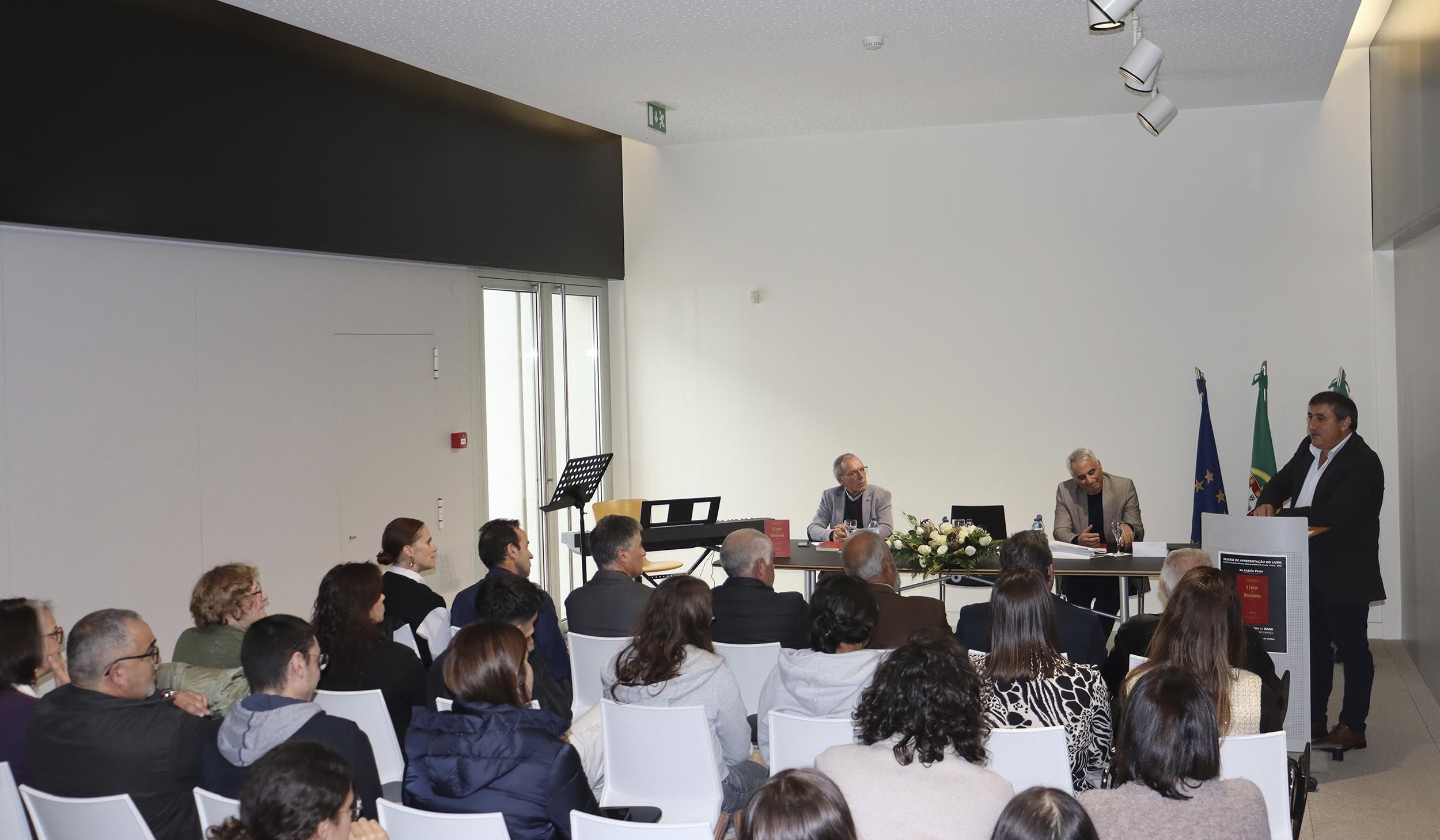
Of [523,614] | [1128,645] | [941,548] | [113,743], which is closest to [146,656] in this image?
[113,743]

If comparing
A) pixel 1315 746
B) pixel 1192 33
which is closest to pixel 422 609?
pixel 1315 746

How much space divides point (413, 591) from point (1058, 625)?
2852 mm

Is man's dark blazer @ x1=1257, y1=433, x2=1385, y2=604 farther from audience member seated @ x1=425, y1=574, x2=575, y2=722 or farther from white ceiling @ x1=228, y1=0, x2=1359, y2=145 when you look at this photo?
audience member seated @ x1=425, y1=574, x2=575, y2=722

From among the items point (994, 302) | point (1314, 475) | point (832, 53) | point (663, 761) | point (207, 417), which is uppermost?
point (832, 53)

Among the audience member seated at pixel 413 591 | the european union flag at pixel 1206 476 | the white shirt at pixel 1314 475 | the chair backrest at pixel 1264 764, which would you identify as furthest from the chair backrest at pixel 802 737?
the european union flag at pixel 1206 476

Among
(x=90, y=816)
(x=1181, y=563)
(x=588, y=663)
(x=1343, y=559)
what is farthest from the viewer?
(x=1343, y=559)

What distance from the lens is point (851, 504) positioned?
787cm

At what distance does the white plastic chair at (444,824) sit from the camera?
2.68 meters

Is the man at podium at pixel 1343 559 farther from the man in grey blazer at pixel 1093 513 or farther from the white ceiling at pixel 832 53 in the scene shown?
the white ceiling at pixel 832 53

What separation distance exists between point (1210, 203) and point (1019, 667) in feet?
20.0

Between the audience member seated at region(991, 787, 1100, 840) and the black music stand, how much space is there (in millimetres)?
5885

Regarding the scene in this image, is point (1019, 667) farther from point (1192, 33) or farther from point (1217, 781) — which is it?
point (1192, 33)

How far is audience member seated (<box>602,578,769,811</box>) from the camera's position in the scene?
381cm

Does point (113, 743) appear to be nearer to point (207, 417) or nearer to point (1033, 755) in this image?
point (1033, 755)
